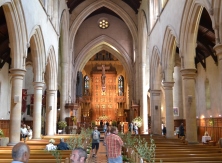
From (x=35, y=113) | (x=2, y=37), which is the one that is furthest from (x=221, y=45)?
(x=2, y=37)

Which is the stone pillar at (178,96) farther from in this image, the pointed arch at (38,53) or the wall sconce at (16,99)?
the wall sconce at (16,99)

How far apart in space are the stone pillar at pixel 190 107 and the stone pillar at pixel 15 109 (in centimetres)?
739

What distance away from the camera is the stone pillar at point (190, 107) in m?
12.4

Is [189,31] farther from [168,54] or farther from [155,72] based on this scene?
[155,72]

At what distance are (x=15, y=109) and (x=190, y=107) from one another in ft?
25.3

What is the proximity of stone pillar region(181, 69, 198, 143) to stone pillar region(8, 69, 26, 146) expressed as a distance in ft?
24.3

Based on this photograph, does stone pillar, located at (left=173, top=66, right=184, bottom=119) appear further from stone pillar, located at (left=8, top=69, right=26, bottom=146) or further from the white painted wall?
stone pillar, located at (left=8, top=69, right=26, bottom=146)

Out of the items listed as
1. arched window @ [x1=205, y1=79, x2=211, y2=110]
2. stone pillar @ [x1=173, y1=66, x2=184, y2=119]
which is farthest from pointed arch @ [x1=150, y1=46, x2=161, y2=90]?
stone pillar @ [x1=173, y1=66, x2=184, y2=119]

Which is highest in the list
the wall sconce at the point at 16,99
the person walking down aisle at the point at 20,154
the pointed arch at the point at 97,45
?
the pointed arch at the point at 97,45

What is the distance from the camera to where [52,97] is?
19.1 meters

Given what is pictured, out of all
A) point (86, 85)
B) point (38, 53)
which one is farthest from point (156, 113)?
point (86, 85)

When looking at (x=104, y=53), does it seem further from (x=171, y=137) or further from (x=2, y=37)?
(x=171, y=137)

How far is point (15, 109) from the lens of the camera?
11820mm

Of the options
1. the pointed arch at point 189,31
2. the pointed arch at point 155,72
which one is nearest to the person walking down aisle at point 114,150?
the pointed arch at point 189,31
